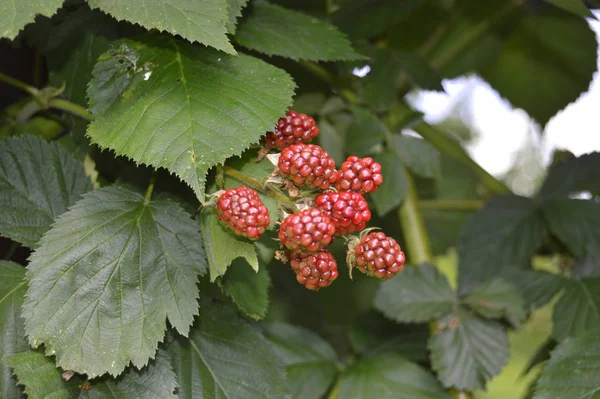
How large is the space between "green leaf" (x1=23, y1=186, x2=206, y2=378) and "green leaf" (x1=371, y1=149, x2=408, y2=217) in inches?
16.1

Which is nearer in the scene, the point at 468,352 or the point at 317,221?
the point at 317,221

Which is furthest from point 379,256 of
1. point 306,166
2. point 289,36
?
point 289,36

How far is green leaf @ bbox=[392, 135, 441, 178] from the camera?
1067 mm

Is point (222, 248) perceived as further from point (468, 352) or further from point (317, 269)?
point (468, 352)

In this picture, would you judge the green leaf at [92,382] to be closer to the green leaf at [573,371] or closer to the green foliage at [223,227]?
the green foliage at [223,227]

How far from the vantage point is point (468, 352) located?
984 millimetres

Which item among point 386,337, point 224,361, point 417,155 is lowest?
point 386,337

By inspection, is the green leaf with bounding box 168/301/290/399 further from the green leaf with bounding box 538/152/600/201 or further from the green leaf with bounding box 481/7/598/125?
the green leaf with bounding box 481/7/598/125

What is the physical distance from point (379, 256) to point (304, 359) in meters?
0.58

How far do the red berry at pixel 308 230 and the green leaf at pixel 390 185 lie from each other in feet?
1.48

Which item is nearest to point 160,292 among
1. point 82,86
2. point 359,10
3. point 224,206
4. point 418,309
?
point 224,206

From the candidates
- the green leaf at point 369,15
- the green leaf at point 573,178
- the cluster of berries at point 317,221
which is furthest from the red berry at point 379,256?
the green leaf at point 573,178

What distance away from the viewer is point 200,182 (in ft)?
1.98

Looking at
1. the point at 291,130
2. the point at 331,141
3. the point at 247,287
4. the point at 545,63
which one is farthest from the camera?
the point at 545,63
